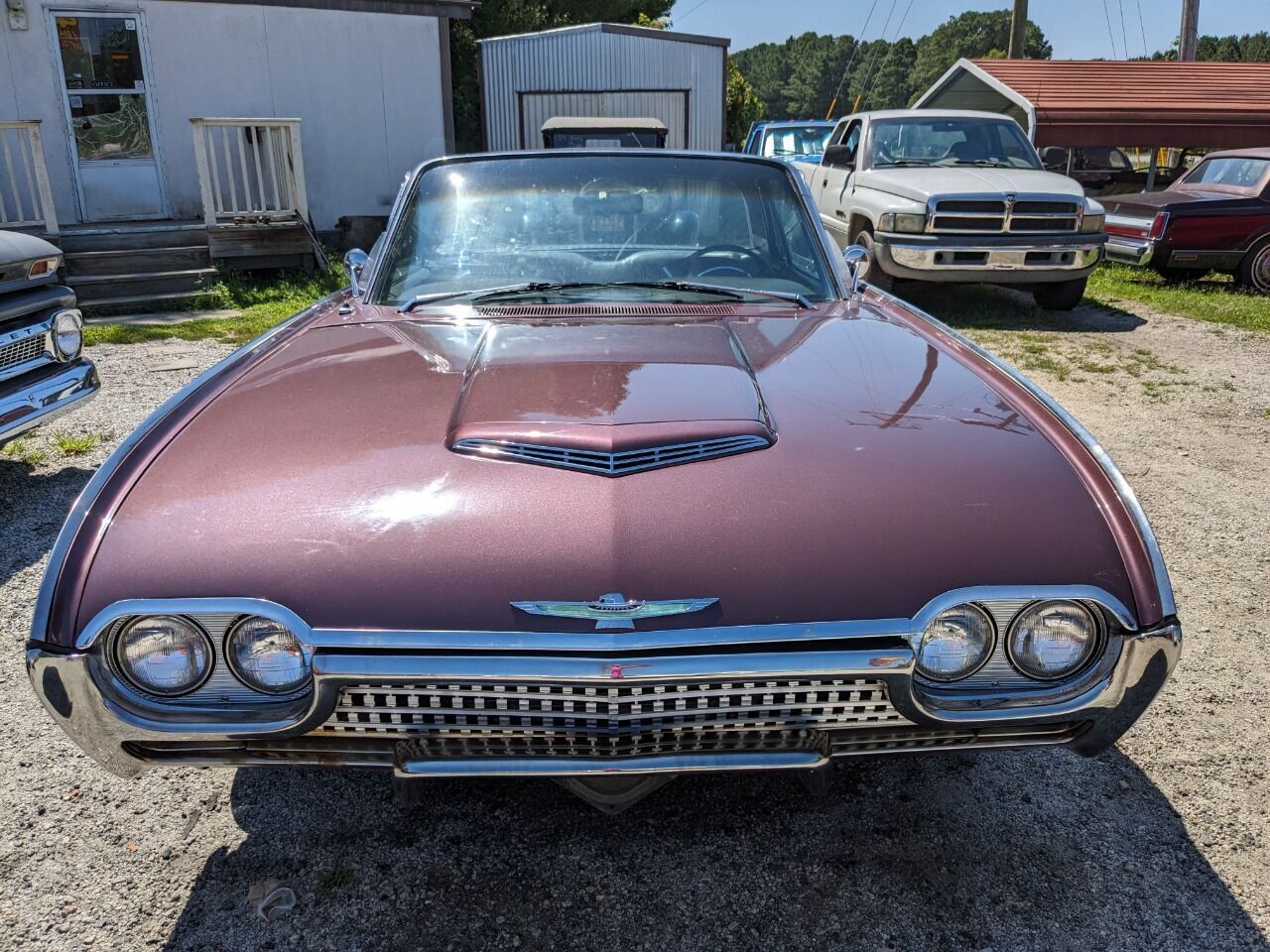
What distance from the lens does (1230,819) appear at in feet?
7.87

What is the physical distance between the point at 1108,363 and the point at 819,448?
6.35m

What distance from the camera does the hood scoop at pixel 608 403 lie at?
1.90 meters

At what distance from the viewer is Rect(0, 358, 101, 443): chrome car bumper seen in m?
4.34

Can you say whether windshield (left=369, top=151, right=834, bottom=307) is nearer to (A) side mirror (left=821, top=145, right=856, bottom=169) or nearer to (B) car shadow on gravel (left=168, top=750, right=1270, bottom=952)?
(B) car shadow on gravel (left=168, top=750, right=1270, bottom=952)

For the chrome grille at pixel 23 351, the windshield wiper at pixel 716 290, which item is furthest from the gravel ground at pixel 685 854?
the chrome grille at pixel 23 351

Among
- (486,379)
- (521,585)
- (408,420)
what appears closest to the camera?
(521,585)

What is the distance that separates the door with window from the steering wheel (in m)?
10.4

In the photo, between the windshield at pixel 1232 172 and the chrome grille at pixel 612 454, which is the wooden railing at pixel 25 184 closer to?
the chrome grille at pixel 612 454

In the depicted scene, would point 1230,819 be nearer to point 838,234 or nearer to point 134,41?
point 838,234

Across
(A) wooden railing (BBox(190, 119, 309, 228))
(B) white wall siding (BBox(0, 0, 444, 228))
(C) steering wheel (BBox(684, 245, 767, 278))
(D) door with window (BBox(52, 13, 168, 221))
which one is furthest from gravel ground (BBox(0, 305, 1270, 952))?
(B) white wall siding (BBox(0, 0, 444, 228))

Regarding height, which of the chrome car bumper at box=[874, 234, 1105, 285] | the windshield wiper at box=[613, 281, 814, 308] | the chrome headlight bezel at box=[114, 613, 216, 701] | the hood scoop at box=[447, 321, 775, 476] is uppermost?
the windshield wiper at box=[613, 281, 814, 308]

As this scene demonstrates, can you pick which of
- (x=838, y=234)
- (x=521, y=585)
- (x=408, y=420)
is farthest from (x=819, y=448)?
(x=838, y=234)

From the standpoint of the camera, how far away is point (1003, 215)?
852 cm

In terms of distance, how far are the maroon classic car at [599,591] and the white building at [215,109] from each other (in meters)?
9.34
